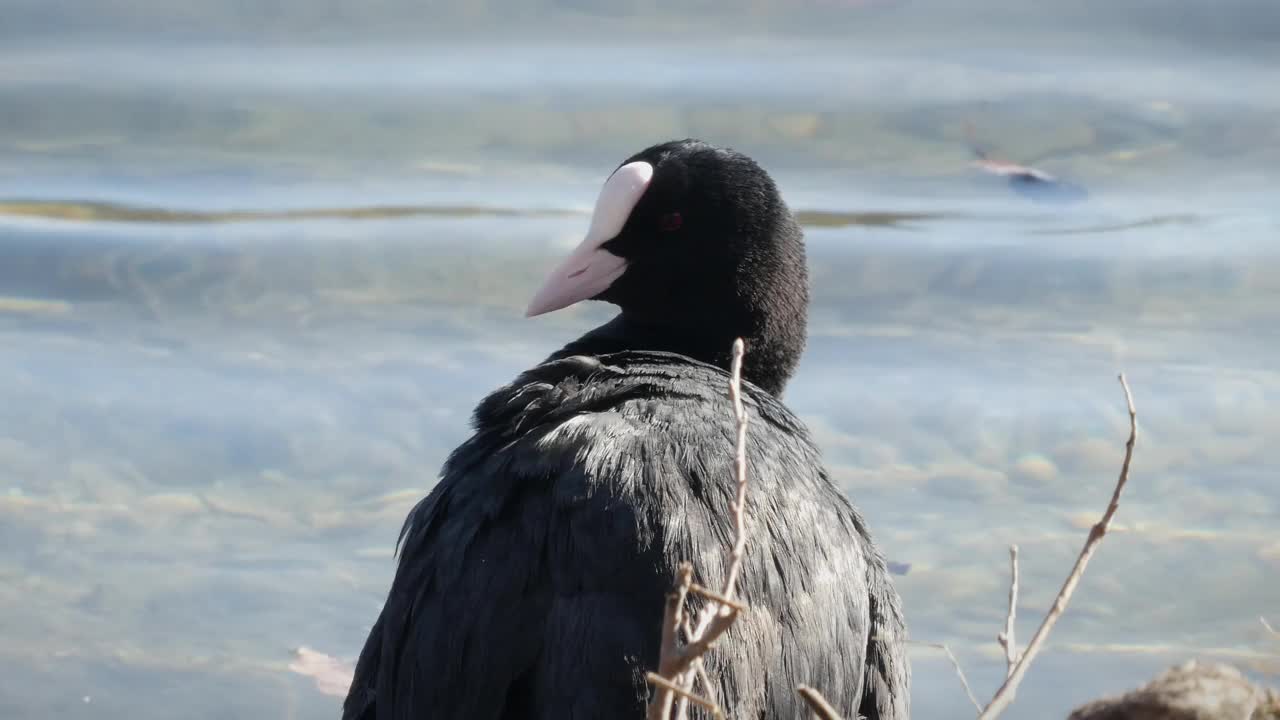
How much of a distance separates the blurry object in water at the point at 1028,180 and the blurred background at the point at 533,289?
4 cm

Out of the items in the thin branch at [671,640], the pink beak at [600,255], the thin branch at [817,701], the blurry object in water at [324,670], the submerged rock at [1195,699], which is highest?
the pink beak at [600,255]

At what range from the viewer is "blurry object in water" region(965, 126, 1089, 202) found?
613cm

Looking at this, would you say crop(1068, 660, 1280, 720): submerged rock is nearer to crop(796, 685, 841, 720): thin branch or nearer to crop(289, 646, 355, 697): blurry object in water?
crop(796, 685, 841, 720): thin branch

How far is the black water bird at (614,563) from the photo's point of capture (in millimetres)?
1959

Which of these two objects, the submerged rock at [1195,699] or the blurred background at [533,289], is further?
the blurred background at [533,289]

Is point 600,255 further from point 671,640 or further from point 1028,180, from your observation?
point 1028,180

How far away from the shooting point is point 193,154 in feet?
20.5

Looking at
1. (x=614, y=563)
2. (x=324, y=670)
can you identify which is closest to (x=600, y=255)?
(x=324, y=670)

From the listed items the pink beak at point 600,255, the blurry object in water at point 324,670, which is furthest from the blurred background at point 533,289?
the pink beak at point 600,255

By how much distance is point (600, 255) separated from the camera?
9.81 ft

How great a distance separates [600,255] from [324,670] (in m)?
0.97

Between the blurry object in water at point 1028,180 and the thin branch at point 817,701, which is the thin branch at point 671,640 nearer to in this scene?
the thin branch at point 817,701

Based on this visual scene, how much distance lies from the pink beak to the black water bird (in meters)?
0.43

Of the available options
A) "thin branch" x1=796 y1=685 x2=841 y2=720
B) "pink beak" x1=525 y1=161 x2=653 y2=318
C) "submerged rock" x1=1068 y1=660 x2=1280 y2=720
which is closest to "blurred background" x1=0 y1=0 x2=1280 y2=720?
"pink beak" x1=525 y1=161 x2=653 y2=318
